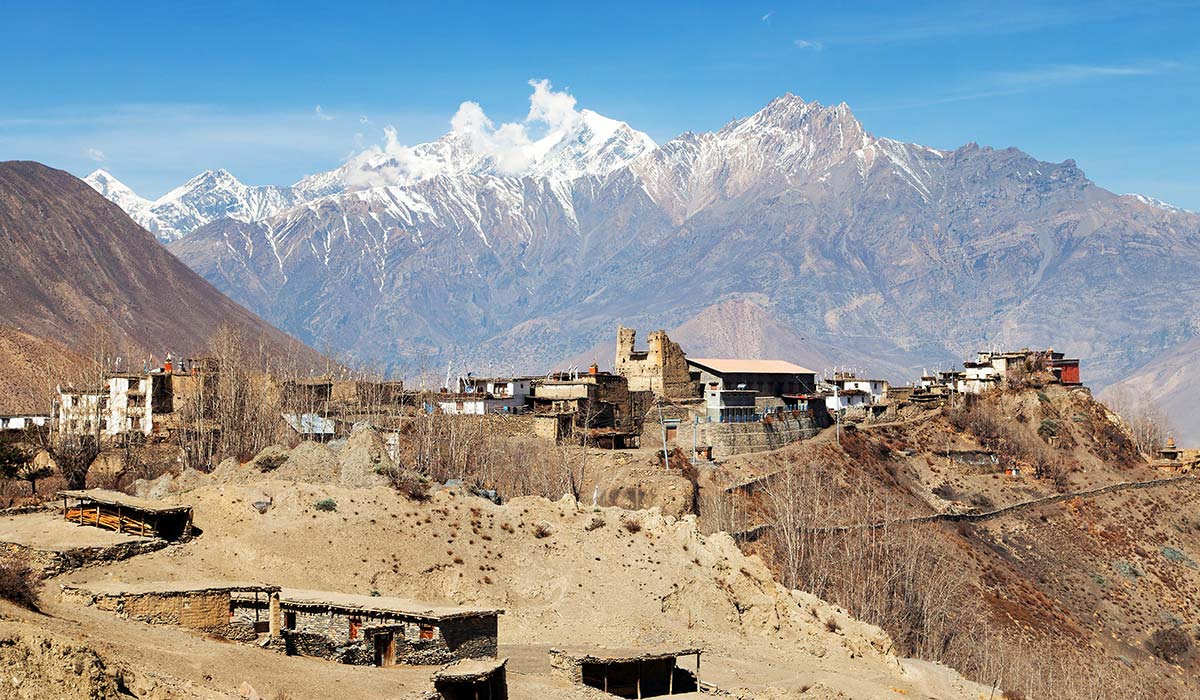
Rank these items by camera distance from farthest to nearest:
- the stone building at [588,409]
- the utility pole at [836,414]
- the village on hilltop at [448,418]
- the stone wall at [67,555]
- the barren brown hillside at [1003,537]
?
1. the utility pole at [836,414]
2. the stone building at [588,409]
3. the barren brown hillside at [1003,537]
4. the stone wall at [67,555]
5. the village on hilltop at [448,418]

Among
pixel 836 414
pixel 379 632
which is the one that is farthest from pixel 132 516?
pixel 836 414

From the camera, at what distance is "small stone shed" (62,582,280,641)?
36906 mm

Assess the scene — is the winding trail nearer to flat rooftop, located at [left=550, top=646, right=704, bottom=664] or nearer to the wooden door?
flat rooftop, located at [left=550, top=646, right=704, bottom=664]

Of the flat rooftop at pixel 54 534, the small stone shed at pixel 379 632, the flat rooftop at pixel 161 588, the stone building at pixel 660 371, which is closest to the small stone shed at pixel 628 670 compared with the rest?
the small stone shed at pixel 379 632

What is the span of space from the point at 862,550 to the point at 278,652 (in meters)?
47.9

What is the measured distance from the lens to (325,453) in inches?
2496

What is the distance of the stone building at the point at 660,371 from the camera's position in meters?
119

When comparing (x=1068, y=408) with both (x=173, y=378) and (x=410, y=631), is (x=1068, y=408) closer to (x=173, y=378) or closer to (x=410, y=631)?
(x=173, y=378)

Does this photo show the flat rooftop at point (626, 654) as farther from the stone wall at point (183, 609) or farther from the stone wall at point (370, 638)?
the stone wall at point (183, 609)

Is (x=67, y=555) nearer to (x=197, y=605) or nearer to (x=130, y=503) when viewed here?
(x=130, y=503)

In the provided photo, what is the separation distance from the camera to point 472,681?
107 ft

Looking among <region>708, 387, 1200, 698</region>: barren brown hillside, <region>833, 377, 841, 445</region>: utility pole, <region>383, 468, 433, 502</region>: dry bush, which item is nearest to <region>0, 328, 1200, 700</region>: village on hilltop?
<region>833, 377, 841, 445</region>: utility pole

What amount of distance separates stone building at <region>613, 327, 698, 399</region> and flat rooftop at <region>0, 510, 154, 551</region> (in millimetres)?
73293

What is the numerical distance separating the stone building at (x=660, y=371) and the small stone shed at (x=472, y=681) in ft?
273
